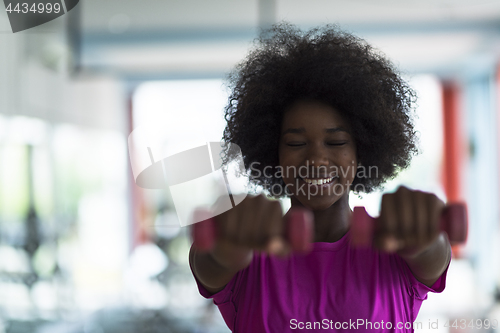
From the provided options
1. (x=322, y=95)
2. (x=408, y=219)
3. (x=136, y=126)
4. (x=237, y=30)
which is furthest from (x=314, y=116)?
(x=136, y=126)

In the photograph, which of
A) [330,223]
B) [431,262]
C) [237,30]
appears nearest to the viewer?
[431,262]

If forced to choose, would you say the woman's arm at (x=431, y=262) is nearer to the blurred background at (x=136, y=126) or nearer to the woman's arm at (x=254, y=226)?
the woman's arm at (x=254, y=226)

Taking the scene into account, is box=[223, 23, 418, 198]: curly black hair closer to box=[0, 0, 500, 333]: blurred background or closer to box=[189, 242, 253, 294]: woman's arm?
box=[189, 242, 253, 294]: woman's arm

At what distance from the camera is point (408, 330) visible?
1.89ft

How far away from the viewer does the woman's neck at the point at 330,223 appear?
1.99 ft

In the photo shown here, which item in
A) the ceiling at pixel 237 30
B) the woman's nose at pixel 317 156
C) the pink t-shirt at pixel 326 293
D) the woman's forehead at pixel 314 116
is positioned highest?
the ceiling at pixel 237 30

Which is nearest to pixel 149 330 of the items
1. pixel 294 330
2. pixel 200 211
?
pixel 294 330

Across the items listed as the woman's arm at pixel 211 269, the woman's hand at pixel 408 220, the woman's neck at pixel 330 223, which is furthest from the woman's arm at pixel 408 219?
the woman's neck at pixel 330 223

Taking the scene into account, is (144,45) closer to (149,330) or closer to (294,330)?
(149,330)

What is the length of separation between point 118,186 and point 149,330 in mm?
848

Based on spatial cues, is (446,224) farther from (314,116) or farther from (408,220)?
(314,116)

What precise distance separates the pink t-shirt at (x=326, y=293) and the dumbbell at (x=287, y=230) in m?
0.25

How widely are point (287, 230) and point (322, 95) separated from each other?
1.02 feet

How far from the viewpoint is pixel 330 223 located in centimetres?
61
